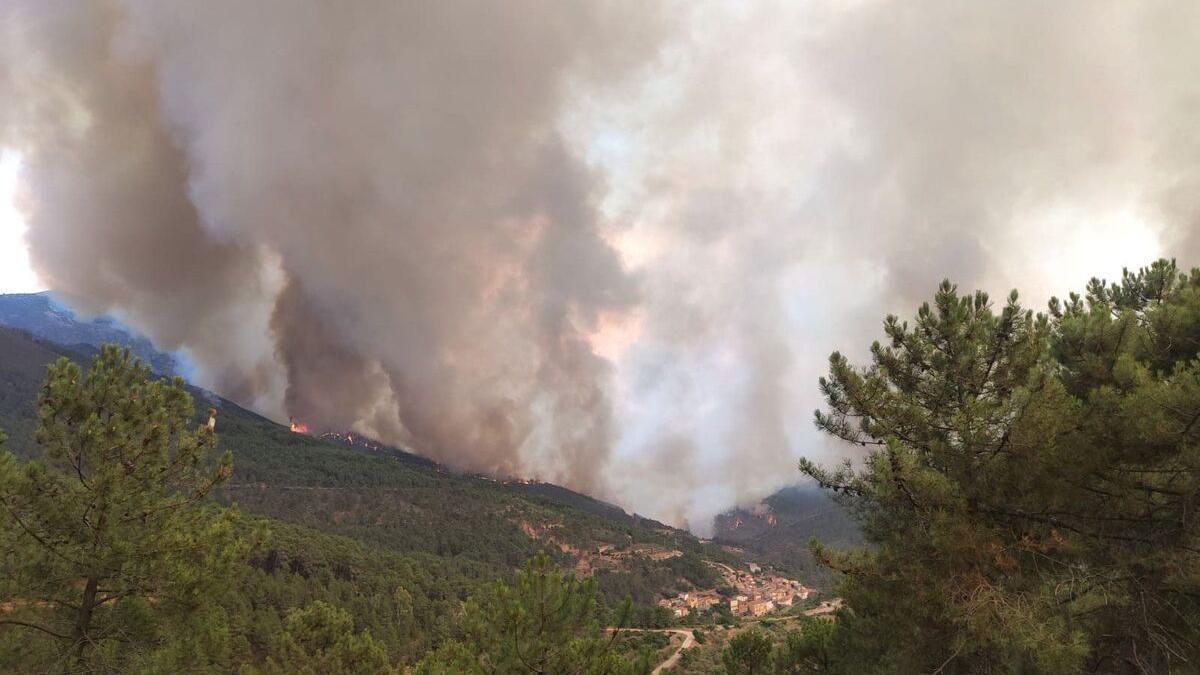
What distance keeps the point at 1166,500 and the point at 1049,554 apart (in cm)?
225

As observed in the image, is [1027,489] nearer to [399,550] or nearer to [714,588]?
[399,550]

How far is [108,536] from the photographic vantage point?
10539 millimetres

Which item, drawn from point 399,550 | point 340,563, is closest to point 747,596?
point 399,550

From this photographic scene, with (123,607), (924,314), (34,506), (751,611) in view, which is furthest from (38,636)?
(751,611)

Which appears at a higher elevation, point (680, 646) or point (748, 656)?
point (748, 656)

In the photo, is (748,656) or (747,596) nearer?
(748,656)

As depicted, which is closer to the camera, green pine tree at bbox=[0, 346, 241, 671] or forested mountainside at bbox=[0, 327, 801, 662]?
green pine tree at bbox=[0, 346, 241, 671]

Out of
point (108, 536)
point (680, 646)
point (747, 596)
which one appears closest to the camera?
point (108, 536)

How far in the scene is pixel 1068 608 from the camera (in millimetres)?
9805

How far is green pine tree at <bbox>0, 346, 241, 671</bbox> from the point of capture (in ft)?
34.5

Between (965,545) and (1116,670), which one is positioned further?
(1116,670)

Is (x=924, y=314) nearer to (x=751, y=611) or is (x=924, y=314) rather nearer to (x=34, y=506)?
(x=34, y=506)

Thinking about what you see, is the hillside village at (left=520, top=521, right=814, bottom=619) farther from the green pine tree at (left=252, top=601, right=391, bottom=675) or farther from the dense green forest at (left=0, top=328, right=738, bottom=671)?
the green pine tree at (left=252, top=601, right=391, bottom=675)

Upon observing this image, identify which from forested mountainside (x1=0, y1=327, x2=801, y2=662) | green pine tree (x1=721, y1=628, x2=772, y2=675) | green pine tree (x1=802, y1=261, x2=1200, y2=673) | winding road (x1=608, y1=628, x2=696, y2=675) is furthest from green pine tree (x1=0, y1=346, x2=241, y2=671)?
winding road (x1=608, y1=628, x2=696, y2=675)
